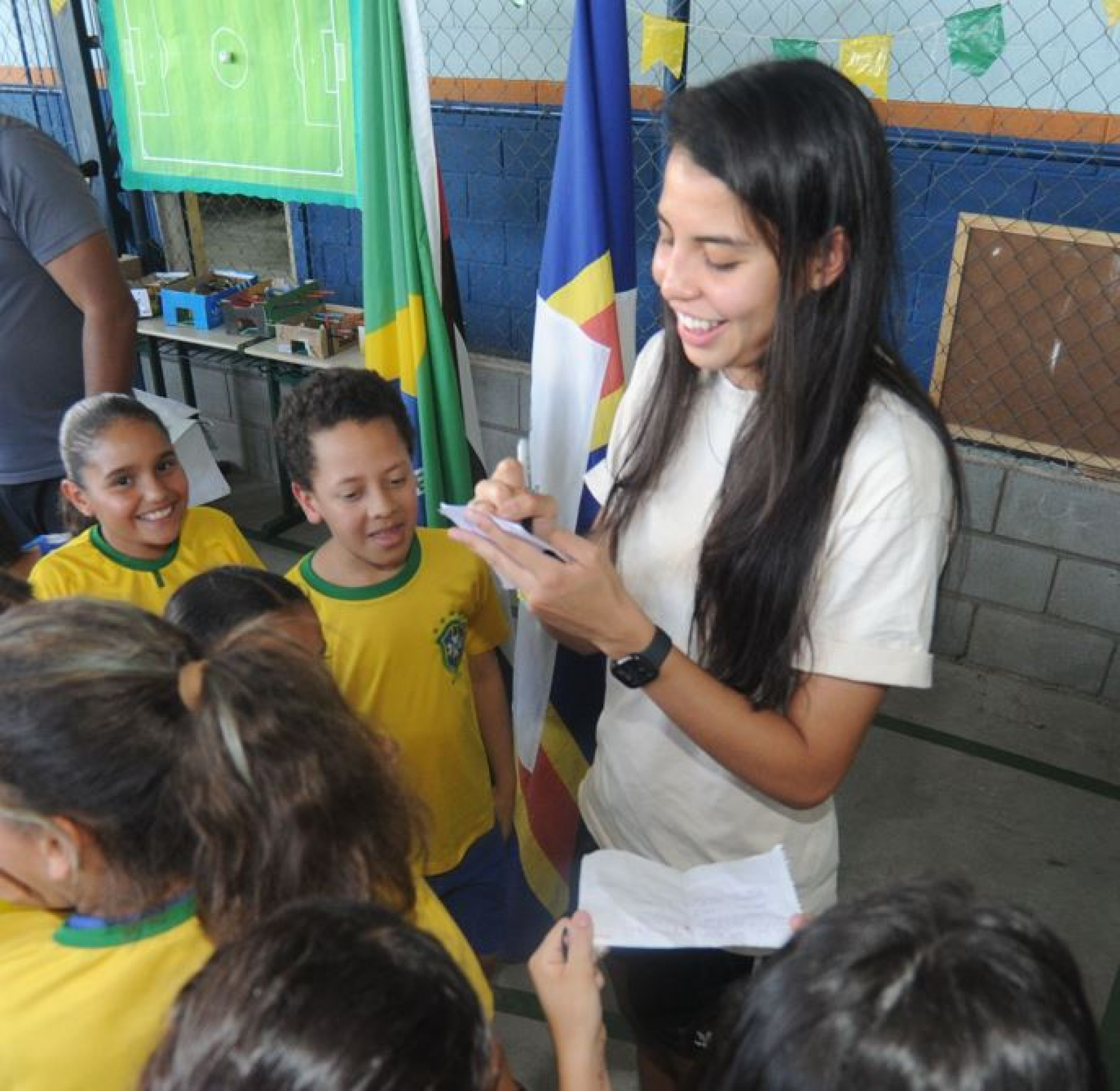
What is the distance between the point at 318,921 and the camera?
72cm

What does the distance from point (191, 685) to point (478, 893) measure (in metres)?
1.09

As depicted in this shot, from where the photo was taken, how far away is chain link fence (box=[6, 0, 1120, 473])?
300 centimetres

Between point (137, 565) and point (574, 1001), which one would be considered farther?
point (137, 565)

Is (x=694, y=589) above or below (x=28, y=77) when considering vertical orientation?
below

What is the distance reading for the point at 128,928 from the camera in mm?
908

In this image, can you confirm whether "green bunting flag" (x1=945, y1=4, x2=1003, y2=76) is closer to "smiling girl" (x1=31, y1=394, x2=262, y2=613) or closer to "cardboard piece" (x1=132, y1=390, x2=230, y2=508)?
"smiling girl" (x1=31, y1=394, x2=262, y2=613)

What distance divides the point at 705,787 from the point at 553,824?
0.80 metres

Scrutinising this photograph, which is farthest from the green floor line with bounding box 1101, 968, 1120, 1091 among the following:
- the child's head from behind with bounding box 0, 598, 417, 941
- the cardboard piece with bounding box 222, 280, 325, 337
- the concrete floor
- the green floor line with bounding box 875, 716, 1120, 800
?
the cardboard piece with bounding box 222, 280, 325, 337

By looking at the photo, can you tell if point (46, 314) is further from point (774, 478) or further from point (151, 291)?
point (151, 291)

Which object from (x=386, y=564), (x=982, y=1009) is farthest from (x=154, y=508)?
(x=982, y=1009)

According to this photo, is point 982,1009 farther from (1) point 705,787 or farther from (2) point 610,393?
(2) point 610,393

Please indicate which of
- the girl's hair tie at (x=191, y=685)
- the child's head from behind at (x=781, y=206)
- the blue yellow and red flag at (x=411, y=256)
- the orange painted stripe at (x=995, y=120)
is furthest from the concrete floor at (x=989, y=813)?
the orange painted stripe at (x=995, y=120)

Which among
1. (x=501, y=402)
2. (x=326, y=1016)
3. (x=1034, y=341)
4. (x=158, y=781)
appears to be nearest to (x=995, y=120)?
(x=1034, y=341)

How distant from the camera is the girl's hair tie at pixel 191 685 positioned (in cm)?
92
